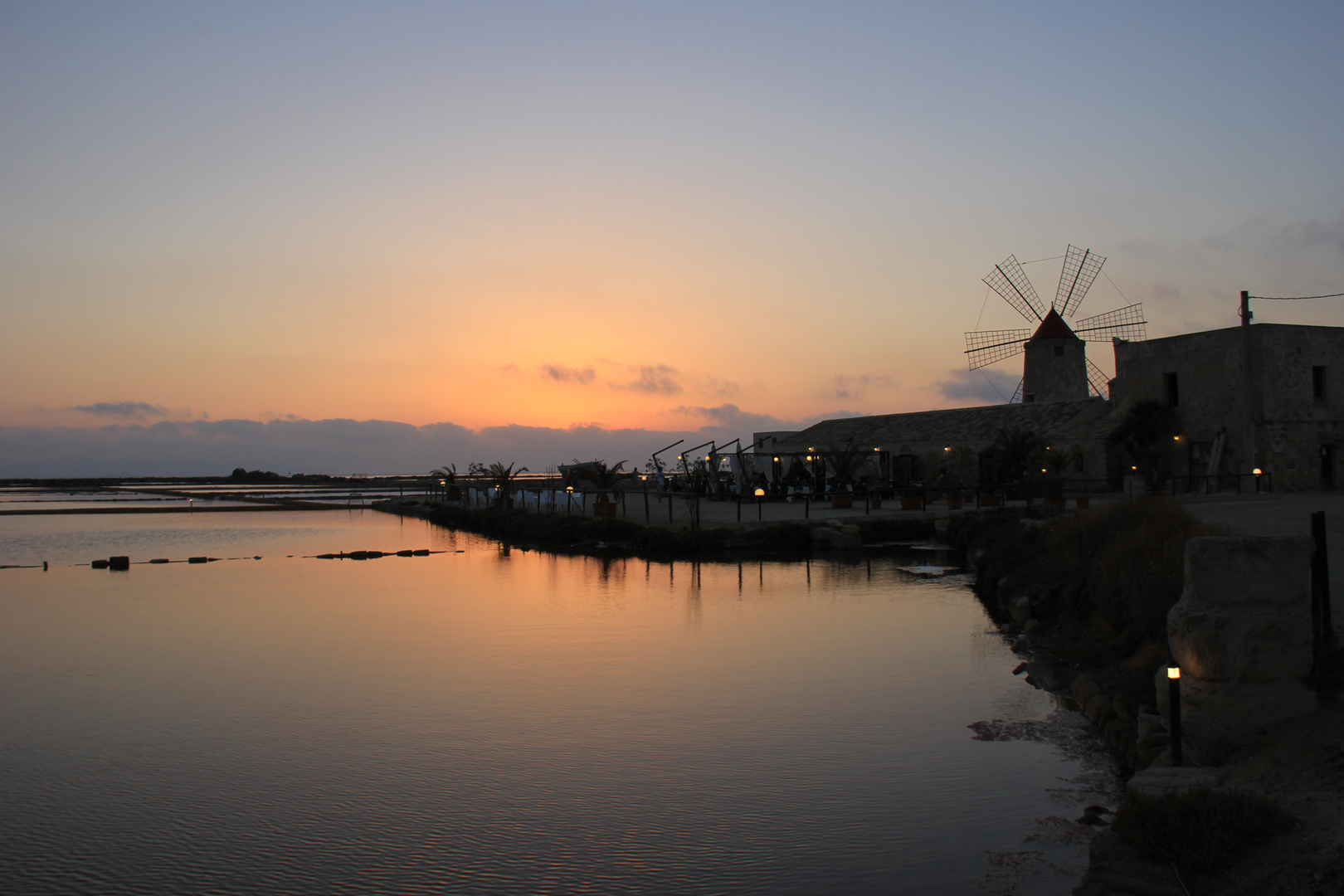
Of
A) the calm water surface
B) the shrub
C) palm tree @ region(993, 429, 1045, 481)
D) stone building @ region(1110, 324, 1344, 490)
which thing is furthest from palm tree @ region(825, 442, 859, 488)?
the shrub

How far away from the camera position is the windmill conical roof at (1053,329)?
3641 centimetres

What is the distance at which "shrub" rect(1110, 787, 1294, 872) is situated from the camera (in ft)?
12.2

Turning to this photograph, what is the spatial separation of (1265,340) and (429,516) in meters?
27.2

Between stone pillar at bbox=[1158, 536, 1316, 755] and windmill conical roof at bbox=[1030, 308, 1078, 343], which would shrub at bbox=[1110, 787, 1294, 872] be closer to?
stone pillar at bbox=[1158, 536, 1316, 755]

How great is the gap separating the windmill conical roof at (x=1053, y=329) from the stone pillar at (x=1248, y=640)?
3373 centimetres

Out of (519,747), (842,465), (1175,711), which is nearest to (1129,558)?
(1175,711)

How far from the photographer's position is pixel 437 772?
6.39m

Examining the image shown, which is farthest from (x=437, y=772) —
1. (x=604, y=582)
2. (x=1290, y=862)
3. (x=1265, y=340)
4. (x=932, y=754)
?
(x=1265, y=340)

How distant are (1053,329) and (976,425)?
1009 cm

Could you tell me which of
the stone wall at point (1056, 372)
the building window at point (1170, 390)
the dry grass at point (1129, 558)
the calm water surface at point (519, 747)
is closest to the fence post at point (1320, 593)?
the dry grass at point (1129, 558)

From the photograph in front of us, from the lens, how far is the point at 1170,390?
941 inches

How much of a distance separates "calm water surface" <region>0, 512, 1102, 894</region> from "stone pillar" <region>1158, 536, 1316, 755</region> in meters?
1.09

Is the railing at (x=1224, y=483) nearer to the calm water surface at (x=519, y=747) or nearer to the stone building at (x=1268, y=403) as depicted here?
the stone building at (x=1268, y=403)

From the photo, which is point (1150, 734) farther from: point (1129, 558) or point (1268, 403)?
point (1268, 403)
